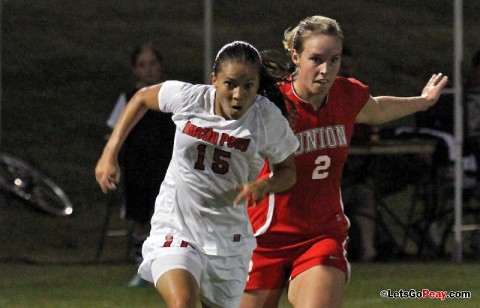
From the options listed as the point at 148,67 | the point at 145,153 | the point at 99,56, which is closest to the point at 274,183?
the point at 148,67

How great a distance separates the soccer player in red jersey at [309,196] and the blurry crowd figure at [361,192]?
525cm

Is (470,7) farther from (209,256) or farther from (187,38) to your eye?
(209,256)

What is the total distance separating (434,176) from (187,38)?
8003 mm

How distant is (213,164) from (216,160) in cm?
2

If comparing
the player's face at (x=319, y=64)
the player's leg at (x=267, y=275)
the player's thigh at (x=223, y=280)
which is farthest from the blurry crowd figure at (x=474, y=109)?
the player's thigh at (x=223, y=280)

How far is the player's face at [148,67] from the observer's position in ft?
37.4

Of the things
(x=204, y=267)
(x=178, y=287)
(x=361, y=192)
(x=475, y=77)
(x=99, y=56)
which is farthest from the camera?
(x=99, y=56)

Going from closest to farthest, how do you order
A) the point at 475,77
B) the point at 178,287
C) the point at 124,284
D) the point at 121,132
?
the point at 178,287 < the point at 121,132 < the point at 124,284 < the point at 475,77

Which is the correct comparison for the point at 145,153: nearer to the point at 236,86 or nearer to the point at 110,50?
the point at 236,86

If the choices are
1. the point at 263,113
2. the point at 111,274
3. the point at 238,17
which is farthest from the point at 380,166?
the point at 238,17

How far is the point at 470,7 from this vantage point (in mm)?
23281

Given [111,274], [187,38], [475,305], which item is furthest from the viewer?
[187,38]

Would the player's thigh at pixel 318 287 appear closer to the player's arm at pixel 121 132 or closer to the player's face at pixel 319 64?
the player's face at pixel 319 64

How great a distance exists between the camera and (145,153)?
1158 centimetres
